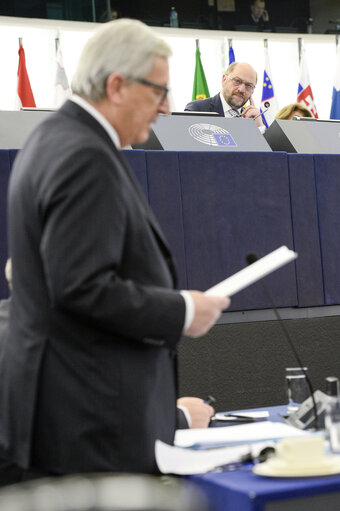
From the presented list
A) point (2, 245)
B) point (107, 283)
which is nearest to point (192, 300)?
point (107, 283)

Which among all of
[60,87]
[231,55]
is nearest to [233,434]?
[60,87]

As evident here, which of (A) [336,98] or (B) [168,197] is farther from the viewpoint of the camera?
(A) [336,98]

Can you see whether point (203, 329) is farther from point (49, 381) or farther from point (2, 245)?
point (2, 245)

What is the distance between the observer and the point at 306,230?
4375 millimetres

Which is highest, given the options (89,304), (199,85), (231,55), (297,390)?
(231,55)

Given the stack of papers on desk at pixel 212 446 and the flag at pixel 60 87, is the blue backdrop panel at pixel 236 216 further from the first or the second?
the flag at pixel 60 87

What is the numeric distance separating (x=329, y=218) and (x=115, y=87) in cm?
298

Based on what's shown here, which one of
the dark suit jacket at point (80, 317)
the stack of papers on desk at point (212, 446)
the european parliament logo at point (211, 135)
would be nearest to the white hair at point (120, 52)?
the dark suit jacket at point (80, 317)

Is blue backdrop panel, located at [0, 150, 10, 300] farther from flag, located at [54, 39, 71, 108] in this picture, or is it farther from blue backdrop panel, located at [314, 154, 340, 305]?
flag, located at [54, 39, 71, 108]

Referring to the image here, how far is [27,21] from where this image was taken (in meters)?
8.80

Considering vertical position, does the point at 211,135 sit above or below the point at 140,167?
above

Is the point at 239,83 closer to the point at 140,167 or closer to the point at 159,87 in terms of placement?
the point at 140,167

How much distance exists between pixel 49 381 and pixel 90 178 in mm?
371

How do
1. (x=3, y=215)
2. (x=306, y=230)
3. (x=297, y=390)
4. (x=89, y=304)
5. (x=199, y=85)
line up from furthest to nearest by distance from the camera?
1. (x=199, y=85)
2. (x=306, y=230)
3. (x=3, y=215)
4. (x=297, y=390)
5. (x=89, y=304)
